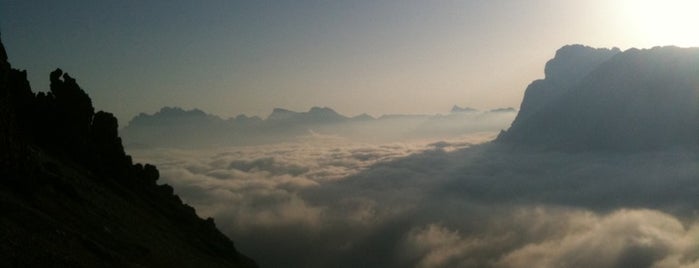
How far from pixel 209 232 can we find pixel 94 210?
4808 centimetres

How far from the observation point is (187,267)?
2346 inches

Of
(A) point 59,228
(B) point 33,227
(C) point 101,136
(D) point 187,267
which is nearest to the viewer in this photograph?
(B) point 33,227

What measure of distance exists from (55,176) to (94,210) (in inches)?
244

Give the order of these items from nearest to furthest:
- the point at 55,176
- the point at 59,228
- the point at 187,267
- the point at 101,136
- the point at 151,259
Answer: the point at 59,228
the point at 151,259
the point at 55,176
the point at 187,267
the point at 101,136

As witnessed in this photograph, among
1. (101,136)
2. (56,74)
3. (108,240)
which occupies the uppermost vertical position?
→ (56,74)

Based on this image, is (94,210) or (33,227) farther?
(94,210)

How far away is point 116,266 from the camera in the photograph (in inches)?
1542

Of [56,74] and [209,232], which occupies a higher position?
[56,74]

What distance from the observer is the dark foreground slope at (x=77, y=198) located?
3603 cm

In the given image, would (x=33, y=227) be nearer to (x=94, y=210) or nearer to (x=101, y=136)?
(x=94, y=210)

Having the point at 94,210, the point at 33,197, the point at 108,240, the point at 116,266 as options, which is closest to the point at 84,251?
the point at 116,266

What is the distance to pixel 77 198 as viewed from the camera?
54.8 meters

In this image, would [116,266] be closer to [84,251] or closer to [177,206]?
[84,251]

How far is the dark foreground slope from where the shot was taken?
3603 centimetres
